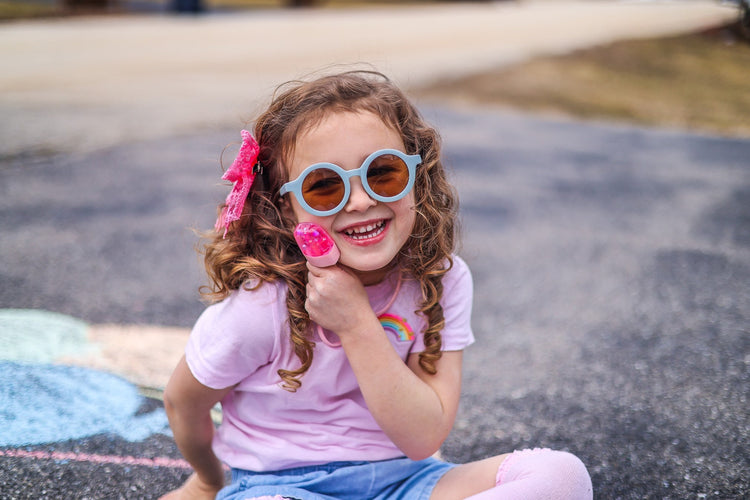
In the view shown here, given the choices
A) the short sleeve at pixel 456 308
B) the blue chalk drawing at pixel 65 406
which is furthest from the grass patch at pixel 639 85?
the blue chalk drawing at pixel 65 406

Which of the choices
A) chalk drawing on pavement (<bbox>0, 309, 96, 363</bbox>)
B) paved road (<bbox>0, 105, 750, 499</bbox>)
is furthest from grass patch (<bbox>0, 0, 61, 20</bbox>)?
chalk drawing on pavement (<bbox>0, 309, 96, 363</bbox>)

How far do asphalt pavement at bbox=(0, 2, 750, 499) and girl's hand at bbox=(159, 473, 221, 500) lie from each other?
90mm

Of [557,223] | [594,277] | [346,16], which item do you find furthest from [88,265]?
[346,16]

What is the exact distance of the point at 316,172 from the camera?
1373mm

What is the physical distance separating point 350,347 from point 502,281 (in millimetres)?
2087

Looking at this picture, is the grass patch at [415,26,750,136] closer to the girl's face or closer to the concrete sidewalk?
the concrete sidewalk

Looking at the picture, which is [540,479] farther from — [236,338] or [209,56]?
[209,56]

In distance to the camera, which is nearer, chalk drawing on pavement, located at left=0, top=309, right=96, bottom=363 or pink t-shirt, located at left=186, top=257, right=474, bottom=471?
pink t-shirt, located at left=186, top=257, right=474, bottom=471

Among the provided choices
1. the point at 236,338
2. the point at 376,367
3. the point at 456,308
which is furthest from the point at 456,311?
the point at 236,338

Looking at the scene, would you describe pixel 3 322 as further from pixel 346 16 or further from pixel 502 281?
pixel 346 16

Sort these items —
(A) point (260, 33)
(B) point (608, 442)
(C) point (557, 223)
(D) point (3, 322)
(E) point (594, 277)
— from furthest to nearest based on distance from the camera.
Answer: (A) point (260, 33)
(C) point (557, 223)
(E) point (594, 277)
(D) point (3, 322)
(B) point (608, 442)

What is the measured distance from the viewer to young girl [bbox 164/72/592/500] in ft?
4.58

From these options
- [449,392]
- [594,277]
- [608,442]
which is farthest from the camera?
[594,277]

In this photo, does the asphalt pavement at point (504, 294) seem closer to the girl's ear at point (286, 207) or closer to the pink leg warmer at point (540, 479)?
the pink leg warmer at point (540, 479)
